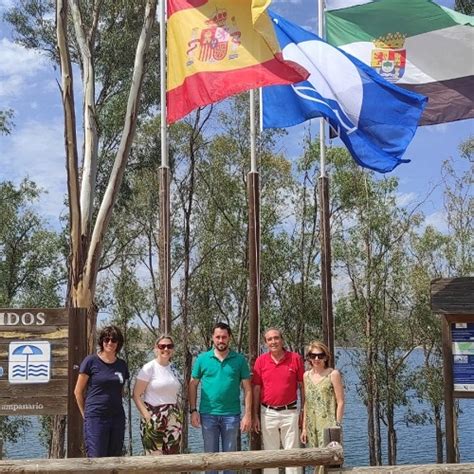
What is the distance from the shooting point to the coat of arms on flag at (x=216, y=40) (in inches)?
275

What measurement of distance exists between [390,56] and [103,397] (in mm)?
5336

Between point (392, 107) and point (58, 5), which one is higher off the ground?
point (58, 5)

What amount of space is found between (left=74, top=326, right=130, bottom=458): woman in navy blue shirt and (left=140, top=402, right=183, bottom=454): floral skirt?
205 mm

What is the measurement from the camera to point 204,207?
25328mm

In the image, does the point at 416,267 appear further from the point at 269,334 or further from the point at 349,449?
the point at 269,334

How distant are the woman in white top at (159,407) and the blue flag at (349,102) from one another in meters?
2.97

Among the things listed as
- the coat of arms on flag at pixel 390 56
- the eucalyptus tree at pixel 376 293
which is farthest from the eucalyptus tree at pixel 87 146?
the eucalyptus tree at pixel 376 293

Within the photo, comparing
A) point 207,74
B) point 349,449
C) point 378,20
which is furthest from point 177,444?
point 349,449

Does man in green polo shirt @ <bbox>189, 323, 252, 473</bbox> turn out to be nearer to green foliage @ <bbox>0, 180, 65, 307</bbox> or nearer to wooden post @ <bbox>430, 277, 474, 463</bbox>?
wooden post @ <bbox>430, 277, 474, 463</bbox>

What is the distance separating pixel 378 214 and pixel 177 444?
66.0 ft

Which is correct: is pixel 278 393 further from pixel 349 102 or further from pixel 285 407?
pixel 349 102

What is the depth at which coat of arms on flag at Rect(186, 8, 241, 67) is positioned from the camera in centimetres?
698

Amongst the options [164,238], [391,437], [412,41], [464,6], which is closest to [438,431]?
[391,437]

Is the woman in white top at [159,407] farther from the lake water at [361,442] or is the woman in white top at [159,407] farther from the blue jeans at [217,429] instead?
the lake water at [361,442]
